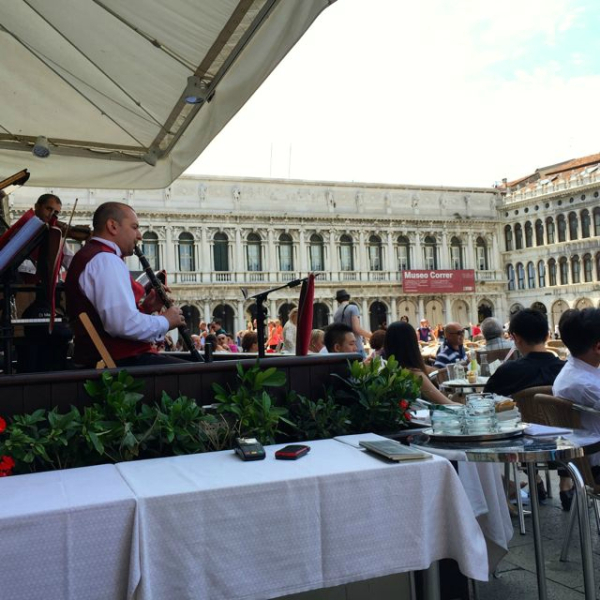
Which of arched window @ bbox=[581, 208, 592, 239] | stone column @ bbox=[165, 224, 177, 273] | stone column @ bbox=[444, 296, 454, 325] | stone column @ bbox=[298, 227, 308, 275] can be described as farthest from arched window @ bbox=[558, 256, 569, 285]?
stone column @ bbox=[165, 224, 177, 273]

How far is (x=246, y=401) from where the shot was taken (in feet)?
6.57

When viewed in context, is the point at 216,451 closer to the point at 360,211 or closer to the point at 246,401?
the point at 246,401

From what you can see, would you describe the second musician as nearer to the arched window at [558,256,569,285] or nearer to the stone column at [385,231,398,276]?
the stone column at [385,231,398,276]

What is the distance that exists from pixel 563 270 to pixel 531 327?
1514 inches

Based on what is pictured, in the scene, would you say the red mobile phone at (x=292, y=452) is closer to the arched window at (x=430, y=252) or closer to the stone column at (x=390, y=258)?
the stone column at (x=390, y=258)

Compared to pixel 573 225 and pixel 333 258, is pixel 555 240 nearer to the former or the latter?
pixel 573 225

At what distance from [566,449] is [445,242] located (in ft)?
125

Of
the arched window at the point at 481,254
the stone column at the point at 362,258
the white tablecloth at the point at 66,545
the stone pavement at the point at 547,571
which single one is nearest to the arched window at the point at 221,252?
the stone column at the point at 362,258

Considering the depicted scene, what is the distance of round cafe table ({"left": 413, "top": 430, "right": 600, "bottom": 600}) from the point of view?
1.70m

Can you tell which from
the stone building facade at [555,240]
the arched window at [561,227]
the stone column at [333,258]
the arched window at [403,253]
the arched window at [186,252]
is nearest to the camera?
the arched window at [186,252]

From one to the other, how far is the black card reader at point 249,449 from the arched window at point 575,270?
131 ft

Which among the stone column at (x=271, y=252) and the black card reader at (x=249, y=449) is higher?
the stone column at (x=271, y=252)

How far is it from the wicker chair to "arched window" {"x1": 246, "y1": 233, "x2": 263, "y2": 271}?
32180mm

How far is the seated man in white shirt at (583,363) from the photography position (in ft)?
8.70
